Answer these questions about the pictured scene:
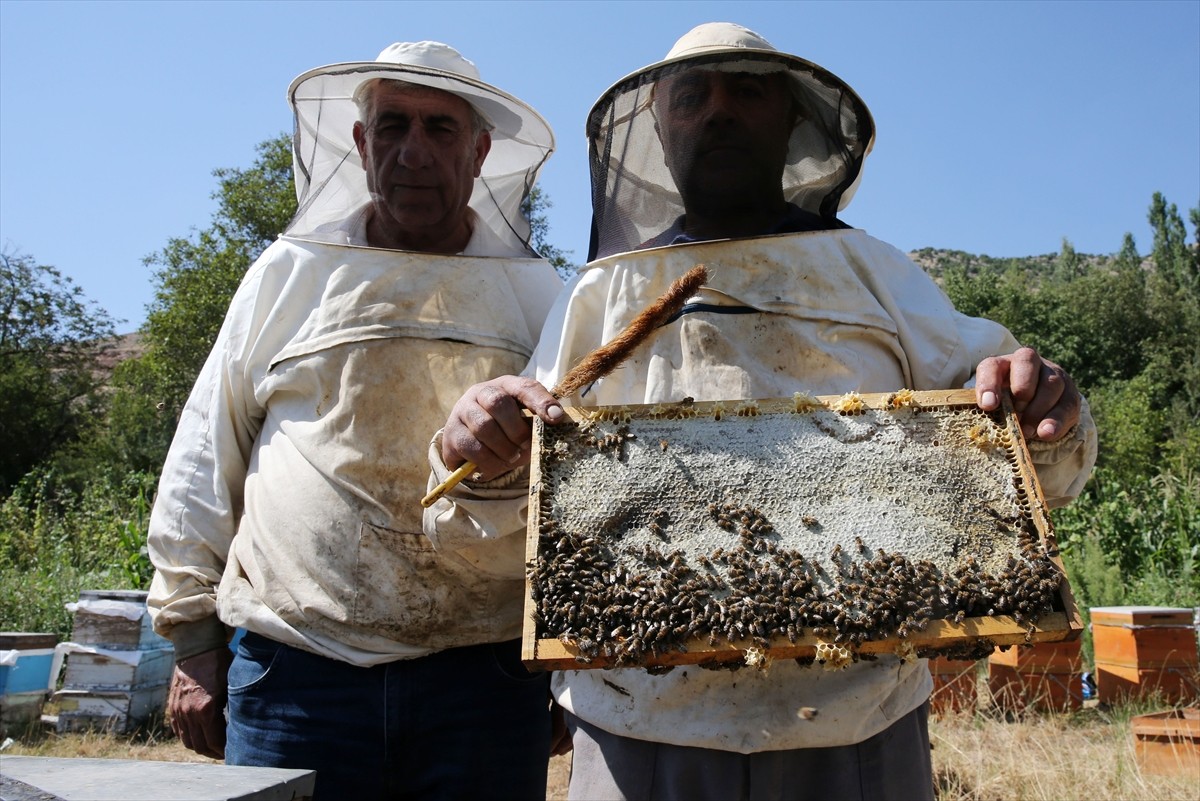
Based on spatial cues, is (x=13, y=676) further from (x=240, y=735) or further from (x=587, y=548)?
(x=587, y=548)

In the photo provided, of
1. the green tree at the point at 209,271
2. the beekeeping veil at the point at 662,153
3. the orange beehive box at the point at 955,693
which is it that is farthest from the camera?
the green tree at the point at 209,271

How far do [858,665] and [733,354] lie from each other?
0.74 meters

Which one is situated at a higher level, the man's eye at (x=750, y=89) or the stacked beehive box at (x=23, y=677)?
the man's eye at (x=750, y=89)

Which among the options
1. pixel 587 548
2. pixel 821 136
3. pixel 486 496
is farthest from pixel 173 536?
pixel 821 136

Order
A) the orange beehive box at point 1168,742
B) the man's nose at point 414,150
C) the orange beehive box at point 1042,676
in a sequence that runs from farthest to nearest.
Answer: the orange beehive box at point 1042,676, the orange beehive box at point 1168,742, the man's nose at point 414,150

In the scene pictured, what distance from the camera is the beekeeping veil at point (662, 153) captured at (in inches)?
85.0

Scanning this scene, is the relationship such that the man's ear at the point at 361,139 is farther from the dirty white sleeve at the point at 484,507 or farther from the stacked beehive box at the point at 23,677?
the stacked beehive box at the point at 23,677

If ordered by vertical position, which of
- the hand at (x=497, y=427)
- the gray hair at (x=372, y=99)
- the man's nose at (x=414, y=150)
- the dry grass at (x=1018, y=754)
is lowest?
the dry grass at (x=1018, y=754)

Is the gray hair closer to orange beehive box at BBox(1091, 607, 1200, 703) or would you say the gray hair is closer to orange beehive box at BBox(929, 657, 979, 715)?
orange beehive box at BBox(929, 657, 979, 715)

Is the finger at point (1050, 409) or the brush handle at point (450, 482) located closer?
the finger at point (1050, 409)

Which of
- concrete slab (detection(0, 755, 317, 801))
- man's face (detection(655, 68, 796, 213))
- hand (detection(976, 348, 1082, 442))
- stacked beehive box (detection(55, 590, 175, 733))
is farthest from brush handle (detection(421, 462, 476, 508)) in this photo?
stacked beehive box (detection(55, 590, 175, 733))

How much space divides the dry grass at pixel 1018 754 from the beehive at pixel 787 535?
314cm

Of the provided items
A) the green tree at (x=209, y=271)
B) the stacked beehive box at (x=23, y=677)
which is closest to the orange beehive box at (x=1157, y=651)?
the stacked beehive box at (x=23, y=677)

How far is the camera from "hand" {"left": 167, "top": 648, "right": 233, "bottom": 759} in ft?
8.47
